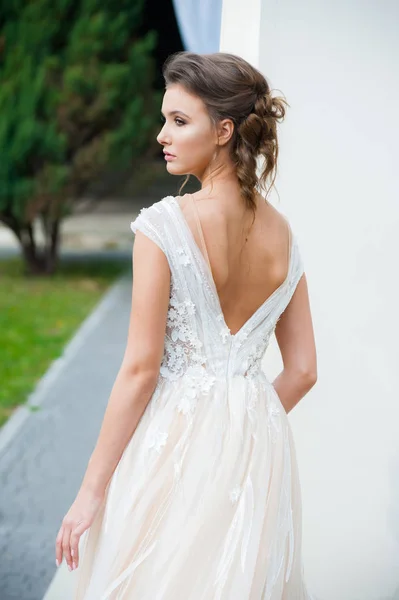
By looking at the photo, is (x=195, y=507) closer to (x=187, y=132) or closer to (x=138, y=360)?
(x=138, y=360)

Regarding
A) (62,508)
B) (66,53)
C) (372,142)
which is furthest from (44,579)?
(66,53)

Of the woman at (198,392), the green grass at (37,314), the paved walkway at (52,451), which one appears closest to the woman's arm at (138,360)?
the woman at (198,392)

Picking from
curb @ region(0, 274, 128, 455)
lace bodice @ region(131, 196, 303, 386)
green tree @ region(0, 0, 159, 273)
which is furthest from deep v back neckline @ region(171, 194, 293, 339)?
green tree @ region(0, 0, 159, 273)

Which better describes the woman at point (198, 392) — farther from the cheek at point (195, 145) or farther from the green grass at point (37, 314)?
the green grass at point (37, 314)

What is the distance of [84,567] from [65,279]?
27.0 ft

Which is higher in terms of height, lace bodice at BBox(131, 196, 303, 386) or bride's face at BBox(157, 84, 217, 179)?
bride's face at BBox(157, 84, 217, 179)

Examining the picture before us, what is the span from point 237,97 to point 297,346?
59 centimetres

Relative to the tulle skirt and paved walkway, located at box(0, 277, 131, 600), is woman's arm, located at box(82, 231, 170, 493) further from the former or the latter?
paved walkway, located at box(0, 277, 131, 600)

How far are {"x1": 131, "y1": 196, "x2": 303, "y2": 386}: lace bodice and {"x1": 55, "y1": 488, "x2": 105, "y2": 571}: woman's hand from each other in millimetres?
287

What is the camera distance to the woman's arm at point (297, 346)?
5.78ft

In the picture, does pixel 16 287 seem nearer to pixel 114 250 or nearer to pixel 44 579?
pixel 114 250

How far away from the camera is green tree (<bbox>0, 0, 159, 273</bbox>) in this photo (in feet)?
28.2

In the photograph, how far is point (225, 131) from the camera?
1.53 m

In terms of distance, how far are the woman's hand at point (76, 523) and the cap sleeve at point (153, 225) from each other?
0.51 m
